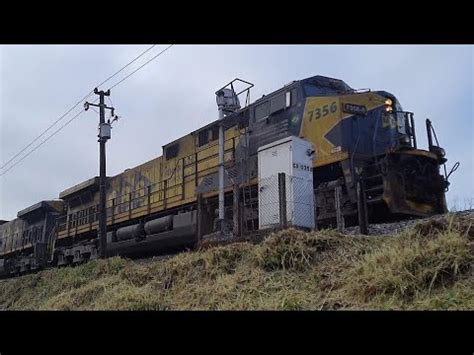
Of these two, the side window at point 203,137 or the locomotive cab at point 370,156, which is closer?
the locomotive cab at point 370,156

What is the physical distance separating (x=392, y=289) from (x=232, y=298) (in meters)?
2.05

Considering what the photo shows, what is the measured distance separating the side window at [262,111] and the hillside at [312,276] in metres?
5.28

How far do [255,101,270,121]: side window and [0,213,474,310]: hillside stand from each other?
528cm

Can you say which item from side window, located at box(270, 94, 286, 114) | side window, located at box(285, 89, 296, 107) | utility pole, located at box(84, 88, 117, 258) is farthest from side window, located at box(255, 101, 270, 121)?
utility pole, located at box(84, 88, 117, 258)

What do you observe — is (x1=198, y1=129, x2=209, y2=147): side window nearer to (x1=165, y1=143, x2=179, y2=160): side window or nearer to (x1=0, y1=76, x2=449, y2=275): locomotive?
(x1=0, y1=76, x2=449, y2=275): locomotive

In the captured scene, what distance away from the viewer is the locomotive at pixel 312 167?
9.93 metres

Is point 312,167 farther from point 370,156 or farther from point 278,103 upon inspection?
point 278,103

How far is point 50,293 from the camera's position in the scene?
428 inches

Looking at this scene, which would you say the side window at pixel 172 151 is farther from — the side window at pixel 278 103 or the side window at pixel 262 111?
the side window at pixel 278 103

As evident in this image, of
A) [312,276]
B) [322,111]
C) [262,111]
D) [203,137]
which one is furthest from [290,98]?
[312,276]

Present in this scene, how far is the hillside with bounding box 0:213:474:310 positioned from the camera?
4828 mm

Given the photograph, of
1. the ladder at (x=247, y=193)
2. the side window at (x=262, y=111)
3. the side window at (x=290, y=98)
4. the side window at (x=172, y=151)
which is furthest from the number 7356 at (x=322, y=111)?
the side window at (x=172, y=151)

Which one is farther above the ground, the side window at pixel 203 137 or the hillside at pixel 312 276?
the side window at pixel 203 137

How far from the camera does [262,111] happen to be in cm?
1259
